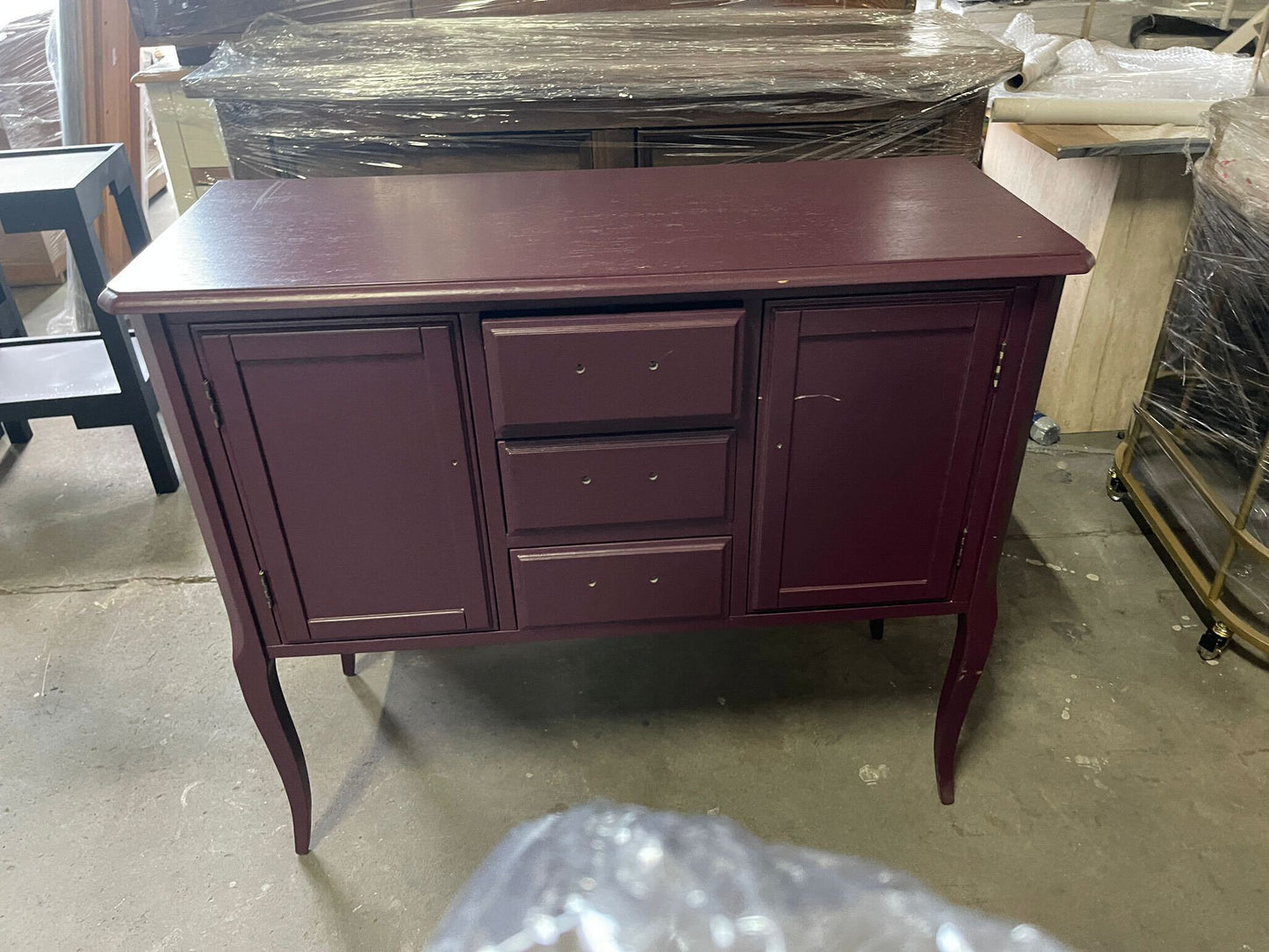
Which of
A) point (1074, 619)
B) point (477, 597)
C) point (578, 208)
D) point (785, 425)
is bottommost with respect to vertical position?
point (1074, 619)

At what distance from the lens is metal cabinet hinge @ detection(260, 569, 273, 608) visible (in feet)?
3.74

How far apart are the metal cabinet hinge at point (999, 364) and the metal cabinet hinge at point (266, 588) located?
920mm

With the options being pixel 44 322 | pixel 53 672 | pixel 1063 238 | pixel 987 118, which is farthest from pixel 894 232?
pixel 44 322

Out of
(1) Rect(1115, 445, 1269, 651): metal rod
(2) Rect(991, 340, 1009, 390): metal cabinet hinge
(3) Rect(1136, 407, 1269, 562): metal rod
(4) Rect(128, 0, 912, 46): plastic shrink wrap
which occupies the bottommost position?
(1) Rect(1115, 445, 1269, 651): metal rod

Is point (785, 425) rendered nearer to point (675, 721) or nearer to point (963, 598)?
point (963, 598)

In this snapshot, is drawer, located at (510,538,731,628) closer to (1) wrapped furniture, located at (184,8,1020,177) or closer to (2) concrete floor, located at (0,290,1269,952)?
(2) concrete floor, located at (0,290,1269,952)

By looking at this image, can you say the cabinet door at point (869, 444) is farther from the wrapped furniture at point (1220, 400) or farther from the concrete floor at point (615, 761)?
the wrapped furniture at point (1220, 400)

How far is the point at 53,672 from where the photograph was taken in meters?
1.71

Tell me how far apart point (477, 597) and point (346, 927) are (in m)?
0.52

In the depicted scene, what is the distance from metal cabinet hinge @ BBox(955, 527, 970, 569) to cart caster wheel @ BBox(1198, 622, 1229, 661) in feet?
2.63

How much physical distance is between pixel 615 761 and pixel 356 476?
0.71 m

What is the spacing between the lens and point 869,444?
1.12 metres

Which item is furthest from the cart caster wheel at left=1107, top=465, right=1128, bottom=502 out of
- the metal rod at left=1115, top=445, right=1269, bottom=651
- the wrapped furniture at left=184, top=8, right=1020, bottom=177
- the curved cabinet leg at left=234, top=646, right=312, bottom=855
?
the curved cabinet leg at left=234, top=646, right=312, bottom=855

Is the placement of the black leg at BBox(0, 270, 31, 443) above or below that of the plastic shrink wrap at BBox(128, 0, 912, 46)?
below
